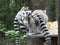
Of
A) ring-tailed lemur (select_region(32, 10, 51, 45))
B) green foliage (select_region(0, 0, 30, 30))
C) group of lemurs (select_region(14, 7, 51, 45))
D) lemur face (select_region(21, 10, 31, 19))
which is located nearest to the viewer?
ring-tailed lemur (select_region(32, 10, 51, 45))

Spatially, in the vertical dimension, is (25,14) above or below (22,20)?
above

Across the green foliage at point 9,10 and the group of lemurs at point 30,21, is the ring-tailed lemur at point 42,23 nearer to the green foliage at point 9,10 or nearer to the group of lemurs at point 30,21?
the group of lemurs at point 30,21

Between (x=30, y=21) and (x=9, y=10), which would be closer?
→ (x=30, y=21)

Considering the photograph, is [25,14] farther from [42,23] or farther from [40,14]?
[42,23]

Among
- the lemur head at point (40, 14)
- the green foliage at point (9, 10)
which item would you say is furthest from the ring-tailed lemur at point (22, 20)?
the green foliage at point (9, 10)

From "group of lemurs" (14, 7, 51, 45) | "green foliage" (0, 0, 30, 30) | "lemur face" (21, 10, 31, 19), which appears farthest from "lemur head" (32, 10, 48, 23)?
"green foliage" (0, 0, 30, 30)

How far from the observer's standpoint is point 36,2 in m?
3.58

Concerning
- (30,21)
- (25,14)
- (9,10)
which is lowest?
(30,21)

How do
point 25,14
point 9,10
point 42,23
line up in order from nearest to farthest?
point 42,23 < point 25,14 < point 9,10

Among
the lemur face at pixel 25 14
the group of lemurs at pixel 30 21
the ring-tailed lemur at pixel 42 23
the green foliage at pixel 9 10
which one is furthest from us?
the green foliage at pixel 9 10

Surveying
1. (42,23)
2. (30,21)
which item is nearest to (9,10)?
(30,21)

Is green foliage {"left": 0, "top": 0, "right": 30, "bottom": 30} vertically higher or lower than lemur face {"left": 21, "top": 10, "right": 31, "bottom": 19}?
higher

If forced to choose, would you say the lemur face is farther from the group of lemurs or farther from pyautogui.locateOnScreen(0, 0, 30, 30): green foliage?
pyautogui.locateOnScreen(0, 0, 30, 30): green foliage

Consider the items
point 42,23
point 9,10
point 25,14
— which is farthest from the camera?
point 9,10
